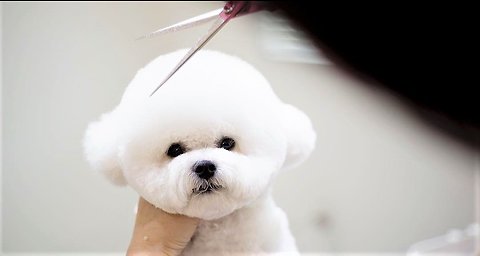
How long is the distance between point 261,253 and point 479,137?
1.90ft

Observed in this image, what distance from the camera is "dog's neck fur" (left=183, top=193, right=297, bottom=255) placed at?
77 cm

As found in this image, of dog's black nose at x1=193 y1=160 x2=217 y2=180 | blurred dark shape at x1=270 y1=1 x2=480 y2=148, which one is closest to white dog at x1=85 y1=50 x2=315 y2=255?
dog's black nose at x1=193 y1=160 x2=217 y2=180

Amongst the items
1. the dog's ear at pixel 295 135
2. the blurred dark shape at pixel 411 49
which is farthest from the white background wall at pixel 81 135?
the blurred dark shape at pixel 411 49

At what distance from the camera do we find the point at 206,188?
26.6 inches

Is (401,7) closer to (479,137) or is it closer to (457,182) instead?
(479,137)

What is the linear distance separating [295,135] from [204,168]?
17 centimetres

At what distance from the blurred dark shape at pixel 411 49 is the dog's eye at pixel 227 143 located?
1.58 feet

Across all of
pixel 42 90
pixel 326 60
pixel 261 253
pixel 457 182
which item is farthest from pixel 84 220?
pixel 326 60

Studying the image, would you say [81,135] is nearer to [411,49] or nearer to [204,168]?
[204,168]

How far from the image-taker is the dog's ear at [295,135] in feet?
2.50

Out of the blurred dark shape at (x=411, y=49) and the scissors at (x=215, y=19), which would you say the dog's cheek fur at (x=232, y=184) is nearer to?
the scissors at (x=215, y=19)

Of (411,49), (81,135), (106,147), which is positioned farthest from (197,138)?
(411,49)

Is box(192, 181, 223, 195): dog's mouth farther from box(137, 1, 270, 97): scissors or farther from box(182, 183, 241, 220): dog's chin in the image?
box(137, 1, 270, 97): scissors

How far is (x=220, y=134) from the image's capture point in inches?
27.4
